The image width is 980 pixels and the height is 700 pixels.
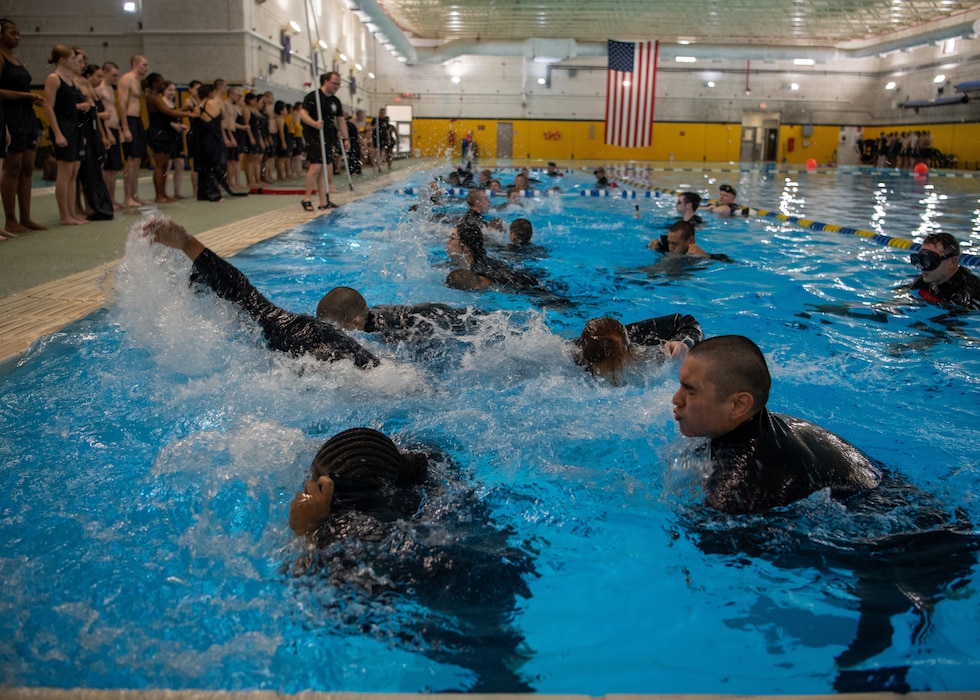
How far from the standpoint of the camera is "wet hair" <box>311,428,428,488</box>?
224 cm

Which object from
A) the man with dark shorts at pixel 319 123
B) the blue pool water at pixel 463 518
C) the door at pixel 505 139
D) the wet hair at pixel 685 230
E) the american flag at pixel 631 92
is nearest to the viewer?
the blue pool water at pixel 463 518

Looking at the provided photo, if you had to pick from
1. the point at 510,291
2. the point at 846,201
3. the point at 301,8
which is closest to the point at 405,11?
the point at 301,8

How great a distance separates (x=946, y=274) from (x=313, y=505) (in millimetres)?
5674

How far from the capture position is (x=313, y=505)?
83.1 inches

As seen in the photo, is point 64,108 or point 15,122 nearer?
point 15,122

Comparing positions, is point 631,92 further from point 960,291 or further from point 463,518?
point 463,518

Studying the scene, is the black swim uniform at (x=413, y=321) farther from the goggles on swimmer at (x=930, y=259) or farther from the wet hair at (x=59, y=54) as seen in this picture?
the wet hair at (x=59, y=54)

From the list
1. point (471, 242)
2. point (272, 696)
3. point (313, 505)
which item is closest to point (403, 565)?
point (313, 505)

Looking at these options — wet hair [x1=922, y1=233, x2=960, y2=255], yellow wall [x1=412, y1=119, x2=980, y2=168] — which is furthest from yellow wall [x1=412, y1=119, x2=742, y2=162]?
wet hair [x1=922, y1=233, x2=960, y2=255]

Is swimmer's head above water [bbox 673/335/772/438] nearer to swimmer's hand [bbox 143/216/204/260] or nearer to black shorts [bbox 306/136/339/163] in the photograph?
swimmer's hand [bbox 143/216/204/260]

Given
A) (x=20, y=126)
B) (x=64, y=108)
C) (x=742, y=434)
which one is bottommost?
(x=742, y=434)

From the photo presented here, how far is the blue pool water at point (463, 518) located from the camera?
1901 millimetres

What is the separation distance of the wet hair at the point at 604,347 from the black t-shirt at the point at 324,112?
8434mm

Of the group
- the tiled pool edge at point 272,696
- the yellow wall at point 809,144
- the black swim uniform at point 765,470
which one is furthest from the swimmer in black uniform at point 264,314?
the yellow wall at point 809,144
